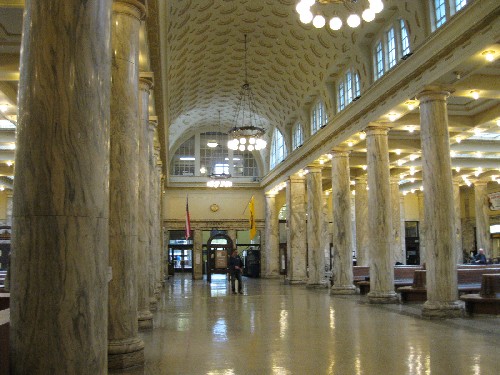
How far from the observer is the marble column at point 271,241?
32.4 metres

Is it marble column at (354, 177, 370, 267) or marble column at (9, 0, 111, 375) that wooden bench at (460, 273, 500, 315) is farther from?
marble column at (354, 177, 370, 267)

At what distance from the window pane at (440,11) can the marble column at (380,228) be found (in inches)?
153

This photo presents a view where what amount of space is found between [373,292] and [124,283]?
10339 millimetres

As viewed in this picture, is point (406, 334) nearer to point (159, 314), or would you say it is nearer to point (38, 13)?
point (159, 314)

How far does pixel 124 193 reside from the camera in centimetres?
700

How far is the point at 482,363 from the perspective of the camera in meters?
6.71

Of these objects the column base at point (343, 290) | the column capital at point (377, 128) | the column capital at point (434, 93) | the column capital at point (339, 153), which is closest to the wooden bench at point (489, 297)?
the column capital at point (434, 93)

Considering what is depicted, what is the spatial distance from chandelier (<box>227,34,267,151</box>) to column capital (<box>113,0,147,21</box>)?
13.1m

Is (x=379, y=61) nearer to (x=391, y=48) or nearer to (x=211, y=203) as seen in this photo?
(x=391, y=48)

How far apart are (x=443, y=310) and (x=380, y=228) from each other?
13.2 ft

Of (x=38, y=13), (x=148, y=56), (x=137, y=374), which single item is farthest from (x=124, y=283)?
A: (x=148, y=56)

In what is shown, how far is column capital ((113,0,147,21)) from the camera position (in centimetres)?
736

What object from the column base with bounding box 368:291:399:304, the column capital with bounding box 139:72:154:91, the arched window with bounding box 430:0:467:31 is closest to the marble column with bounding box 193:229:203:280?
the column base with bounding box 368:291:399:304

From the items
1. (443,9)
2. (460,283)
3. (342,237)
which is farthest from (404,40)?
(342,237)
